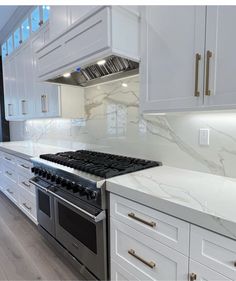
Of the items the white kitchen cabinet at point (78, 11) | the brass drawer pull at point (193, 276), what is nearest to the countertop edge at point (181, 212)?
the brass drawer pull at point (193, 276)

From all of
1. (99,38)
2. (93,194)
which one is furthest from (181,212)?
(99,38)

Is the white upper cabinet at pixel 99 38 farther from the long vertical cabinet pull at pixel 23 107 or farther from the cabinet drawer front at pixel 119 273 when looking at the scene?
the long vertical cabinet pull at pixel 23 107

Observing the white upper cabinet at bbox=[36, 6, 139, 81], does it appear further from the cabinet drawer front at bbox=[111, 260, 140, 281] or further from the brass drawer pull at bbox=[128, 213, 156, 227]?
the cabinet drawer front at bbox=[111, 260, 140, 281]

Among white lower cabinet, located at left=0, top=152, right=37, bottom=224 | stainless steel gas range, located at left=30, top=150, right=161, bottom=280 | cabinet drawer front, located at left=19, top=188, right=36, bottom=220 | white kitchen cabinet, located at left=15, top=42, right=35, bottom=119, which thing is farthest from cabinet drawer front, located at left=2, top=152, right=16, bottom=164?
stainless steel gas range, located at left=30, top=150, right=161, bottom=280

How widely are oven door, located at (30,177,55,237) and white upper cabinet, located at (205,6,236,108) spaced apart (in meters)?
1.65

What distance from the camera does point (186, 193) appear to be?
3.64 feet

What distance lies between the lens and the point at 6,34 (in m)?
3.88

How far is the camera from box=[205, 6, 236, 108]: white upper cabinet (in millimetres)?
1013

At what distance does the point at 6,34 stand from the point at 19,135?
6.73 feet

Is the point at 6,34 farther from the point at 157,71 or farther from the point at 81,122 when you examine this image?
the point at 157,71

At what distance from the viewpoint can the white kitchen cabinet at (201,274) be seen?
87cm

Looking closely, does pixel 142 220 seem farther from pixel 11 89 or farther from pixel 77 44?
pixel 11 89

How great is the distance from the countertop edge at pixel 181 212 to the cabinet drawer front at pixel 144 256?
21 cm

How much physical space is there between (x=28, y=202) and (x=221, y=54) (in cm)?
255
